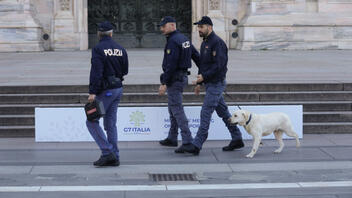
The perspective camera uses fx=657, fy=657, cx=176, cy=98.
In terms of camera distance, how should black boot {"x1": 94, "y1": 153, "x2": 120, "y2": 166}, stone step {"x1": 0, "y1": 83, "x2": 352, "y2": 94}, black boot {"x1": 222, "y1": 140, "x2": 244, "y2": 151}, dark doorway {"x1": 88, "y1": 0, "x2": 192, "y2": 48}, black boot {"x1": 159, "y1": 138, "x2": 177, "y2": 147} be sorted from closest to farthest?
black boot {"x1": 94, "y1": 153, "x2": 120, "y2": 166}
black boot {"x1": 222, "y1": 140, "x2": 244, "y2": 151}
black boot {"x1": 159, "y1": 138, "x2": 177, "y2": 147}
stone step {"x1": 0, "y1": 83, "x2": 352, "y2": 94}
dark doorway {"x1": 88, "y1": 0, "x2": 192, "y2": 48}

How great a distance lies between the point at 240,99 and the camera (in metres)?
12.1

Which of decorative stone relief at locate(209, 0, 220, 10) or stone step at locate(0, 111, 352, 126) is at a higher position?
decorative stone relief at locate(209, 0, 220, 10)

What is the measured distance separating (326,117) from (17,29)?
1469cm

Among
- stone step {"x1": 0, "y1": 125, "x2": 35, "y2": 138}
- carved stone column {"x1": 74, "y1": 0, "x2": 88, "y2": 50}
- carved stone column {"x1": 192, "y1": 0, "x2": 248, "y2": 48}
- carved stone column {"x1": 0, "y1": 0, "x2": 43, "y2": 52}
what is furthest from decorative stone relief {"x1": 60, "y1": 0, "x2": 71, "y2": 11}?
stone step {"x1": 0, "y1": 125, "x2": 35, "y2": 138}

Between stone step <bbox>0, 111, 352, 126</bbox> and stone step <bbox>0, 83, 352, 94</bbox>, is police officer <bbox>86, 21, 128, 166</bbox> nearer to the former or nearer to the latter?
stone step <bbox>0, 111, 352, 126</bbox>

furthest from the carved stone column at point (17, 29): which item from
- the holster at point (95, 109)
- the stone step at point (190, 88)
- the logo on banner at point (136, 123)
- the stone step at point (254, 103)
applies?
the holster at point (95, 109)

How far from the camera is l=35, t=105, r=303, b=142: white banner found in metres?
10.6

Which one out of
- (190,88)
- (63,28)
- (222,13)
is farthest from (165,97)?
(222,13)

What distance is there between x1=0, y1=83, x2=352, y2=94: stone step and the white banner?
5.06 ft

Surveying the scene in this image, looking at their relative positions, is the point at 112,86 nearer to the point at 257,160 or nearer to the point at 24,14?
the point at 257,160

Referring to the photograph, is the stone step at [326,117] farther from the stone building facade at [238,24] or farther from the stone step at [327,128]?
the stone building facade at [238,24]

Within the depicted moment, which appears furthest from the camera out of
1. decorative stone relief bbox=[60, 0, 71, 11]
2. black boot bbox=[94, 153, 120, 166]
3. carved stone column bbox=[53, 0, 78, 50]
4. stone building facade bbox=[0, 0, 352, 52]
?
decorative stone relief bbox=[60, 0, 71, 11]

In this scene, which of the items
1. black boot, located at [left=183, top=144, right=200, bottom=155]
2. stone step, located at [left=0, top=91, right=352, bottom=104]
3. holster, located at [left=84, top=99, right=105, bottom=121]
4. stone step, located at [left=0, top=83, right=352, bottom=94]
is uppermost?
holster, located at [left=84, top=99, right=105, bottom=121]

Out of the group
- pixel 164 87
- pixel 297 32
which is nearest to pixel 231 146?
pixel 164 87
